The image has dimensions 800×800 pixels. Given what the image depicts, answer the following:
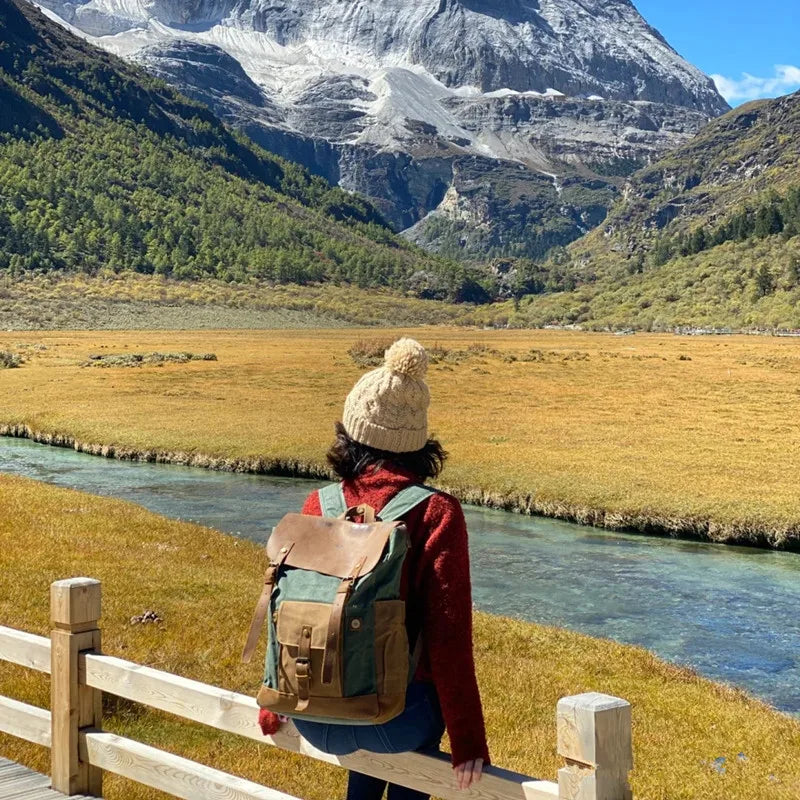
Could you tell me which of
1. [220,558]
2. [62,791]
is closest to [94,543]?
[220,558]

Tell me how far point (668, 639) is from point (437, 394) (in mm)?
48894

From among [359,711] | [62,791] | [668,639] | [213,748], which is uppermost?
[359,711]

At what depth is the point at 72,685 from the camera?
312 inches

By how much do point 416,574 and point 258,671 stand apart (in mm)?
10321

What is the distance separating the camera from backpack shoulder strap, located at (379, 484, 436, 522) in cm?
579

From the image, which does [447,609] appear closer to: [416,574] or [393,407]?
[416,574]

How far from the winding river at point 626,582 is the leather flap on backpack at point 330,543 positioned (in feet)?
47.6

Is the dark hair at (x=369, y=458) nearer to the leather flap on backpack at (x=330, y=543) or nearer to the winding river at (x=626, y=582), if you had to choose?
the leather flap on backpack at (x=330, y=543)

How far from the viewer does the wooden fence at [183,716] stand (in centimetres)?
527

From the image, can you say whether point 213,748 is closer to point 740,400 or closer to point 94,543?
point 94,543

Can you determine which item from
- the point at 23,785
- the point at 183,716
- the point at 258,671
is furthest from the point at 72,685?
the point at 258,671

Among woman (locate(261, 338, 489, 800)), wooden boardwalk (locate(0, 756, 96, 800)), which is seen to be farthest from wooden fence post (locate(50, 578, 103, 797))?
woman (locate(261, 338, 489, 800))

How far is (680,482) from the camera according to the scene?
37.2 meters

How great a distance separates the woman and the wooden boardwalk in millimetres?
3067
